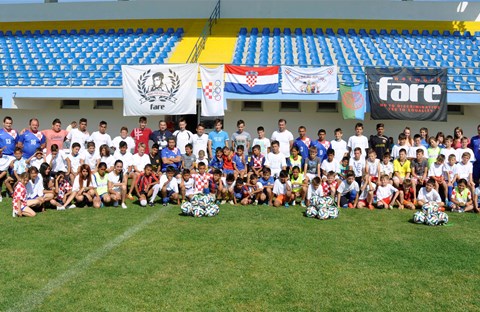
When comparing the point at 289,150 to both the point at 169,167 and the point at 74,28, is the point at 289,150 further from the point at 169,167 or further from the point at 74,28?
the point at 74,28

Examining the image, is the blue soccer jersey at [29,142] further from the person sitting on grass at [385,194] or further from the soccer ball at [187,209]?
the person sitting on grass at [385,194]

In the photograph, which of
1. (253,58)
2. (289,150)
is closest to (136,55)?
(253,58)

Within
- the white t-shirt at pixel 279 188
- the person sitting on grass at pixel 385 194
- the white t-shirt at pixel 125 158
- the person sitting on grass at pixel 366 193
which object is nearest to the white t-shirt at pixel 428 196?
the person sitting on grass at pixel 385 194

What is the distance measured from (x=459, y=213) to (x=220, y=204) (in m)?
4.81

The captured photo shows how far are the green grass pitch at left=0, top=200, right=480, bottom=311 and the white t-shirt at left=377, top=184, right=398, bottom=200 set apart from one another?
3.62 feet

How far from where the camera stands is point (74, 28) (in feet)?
69.8

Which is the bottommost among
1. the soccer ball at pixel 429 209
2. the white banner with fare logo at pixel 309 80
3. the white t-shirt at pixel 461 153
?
the soccer ball at pixel 429 209

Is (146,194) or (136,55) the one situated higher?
(136,55)

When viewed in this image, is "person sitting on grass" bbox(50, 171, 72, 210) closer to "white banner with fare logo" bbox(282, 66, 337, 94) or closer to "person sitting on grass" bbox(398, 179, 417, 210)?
"white banner with fare logo" bbox(282, 66, 337, 94)

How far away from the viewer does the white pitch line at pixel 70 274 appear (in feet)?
13.6

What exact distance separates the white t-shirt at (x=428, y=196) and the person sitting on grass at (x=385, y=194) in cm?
49

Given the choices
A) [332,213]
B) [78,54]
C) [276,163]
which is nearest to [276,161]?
[276,163]

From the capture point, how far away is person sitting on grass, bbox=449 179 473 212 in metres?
8.95

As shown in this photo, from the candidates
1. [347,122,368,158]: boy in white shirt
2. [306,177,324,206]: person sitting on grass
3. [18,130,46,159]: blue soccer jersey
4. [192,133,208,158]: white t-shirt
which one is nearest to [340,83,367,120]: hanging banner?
[347,122,368,158]: boy in white shirt
